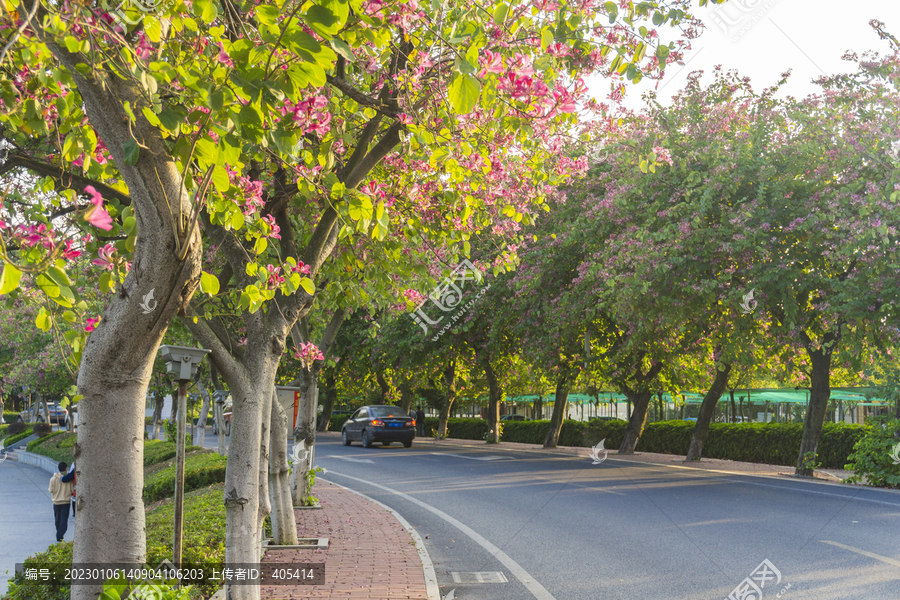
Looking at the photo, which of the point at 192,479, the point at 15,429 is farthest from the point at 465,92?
the point at 15,429

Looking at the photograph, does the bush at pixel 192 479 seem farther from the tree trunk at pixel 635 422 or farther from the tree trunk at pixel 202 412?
the tree trunk at pixel 635 422

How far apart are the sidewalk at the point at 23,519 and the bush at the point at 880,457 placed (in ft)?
48.5

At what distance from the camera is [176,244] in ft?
12.6

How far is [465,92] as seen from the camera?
2980 mm

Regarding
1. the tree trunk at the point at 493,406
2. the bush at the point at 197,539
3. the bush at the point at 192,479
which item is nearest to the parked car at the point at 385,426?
the tree trunk at the point at 493,406

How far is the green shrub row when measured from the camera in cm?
1914

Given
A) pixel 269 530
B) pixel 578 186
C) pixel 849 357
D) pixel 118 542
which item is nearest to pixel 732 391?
pixel 578 186

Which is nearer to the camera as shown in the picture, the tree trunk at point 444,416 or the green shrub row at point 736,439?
the green shrub row at point 736,439

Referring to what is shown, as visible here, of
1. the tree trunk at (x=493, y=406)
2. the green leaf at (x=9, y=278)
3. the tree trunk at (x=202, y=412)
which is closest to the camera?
the green leaf at (x=9, y=278)

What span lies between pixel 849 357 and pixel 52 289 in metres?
15.0

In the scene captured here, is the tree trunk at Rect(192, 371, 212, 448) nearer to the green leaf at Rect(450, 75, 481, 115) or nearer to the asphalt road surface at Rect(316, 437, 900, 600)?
the asphalt road surface at Rect(316, 437, 900, 600)

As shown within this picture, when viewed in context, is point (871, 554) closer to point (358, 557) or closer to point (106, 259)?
point (358, 557)

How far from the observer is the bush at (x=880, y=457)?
13977mm

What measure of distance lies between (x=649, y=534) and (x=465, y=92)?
7.82 meters
